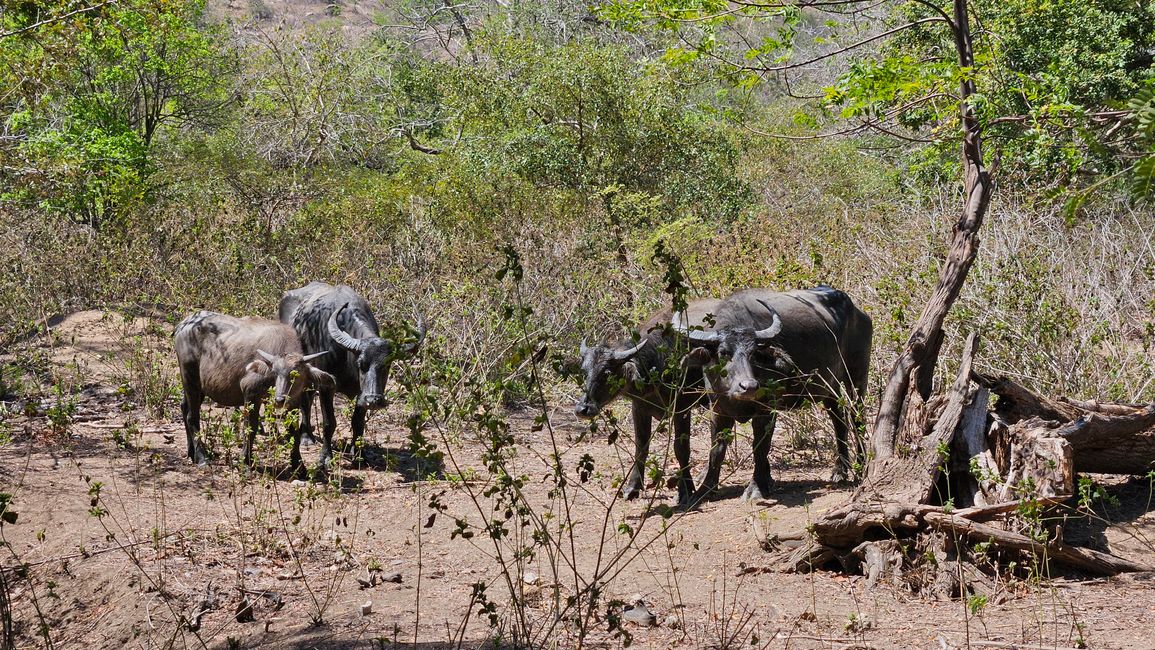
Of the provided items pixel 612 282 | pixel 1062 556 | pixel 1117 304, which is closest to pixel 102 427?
pixel 612 282

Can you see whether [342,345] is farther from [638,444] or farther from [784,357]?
[784,357]

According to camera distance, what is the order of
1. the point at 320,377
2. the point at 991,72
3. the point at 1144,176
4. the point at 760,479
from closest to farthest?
the point at 1144,176, the point at 760,479, the point at 991,72, the point at 320,377

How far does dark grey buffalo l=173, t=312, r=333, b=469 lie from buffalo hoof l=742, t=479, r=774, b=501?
12.7 ft

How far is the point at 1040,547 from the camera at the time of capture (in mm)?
5918

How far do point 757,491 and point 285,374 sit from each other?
14.0 feet

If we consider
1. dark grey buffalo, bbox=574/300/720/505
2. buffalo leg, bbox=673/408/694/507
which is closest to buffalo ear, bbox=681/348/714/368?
dark grey buffalo, bbox=574/300/720/505

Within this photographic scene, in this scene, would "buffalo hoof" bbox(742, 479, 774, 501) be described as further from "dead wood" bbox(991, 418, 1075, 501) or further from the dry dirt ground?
"dead wood" bbox(991, 418, 1075, 501)

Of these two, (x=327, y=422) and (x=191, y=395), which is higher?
(x=191, y=395)

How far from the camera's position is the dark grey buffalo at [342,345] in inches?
381

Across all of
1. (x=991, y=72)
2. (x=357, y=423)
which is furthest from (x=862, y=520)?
(x=357, y=423)

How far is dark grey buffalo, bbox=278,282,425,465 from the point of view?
31.7 feet

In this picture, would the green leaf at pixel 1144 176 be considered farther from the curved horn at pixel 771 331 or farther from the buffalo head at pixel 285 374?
the buffalo head at pixel 285 374

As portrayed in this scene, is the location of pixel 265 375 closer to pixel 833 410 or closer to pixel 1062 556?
pixel 833 410

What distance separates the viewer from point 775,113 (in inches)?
1187
